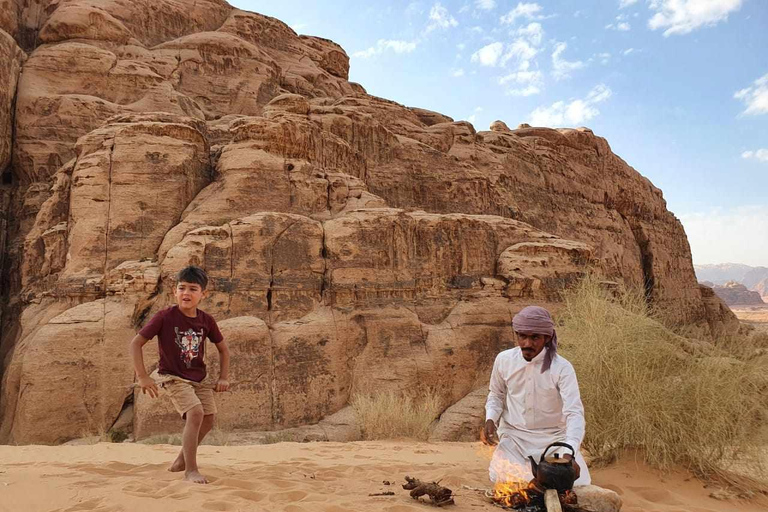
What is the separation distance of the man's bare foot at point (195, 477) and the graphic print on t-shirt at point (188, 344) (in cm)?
96

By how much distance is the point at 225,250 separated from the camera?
1384cm

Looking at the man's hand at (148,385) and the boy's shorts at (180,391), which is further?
the boy's shorts at (180,391)

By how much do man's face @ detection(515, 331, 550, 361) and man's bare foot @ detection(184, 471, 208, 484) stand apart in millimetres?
3061

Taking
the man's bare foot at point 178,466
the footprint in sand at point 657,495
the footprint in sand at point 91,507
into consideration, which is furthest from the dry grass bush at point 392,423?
the footprint in sand at point 91,507

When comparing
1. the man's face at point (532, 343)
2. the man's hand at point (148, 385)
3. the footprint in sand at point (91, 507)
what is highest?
the man's face at point (532, 343)

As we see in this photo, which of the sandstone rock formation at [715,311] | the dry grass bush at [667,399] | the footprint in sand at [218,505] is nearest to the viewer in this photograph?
the footprint in sand at [218,505]

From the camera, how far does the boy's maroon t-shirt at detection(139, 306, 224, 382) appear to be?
457 cm

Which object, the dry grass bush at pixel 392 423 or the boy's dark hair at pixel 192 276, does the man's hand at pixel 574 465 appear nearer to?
the boy's dark hair at pixel 192 276

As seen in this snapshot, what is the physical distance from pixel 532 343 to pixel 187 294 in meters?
3.14

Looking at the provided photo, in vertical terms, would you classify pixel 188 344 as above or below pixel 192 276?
below

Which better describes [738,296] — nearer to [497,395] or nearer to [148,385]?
[497,395]

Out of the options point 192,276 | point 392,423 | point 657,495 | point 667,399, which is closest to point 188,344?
point 192,276

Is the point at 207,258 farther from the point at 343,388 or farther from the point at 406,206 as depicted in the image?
the point at 406,206

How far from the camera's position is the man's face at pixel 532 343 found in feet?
13.6
